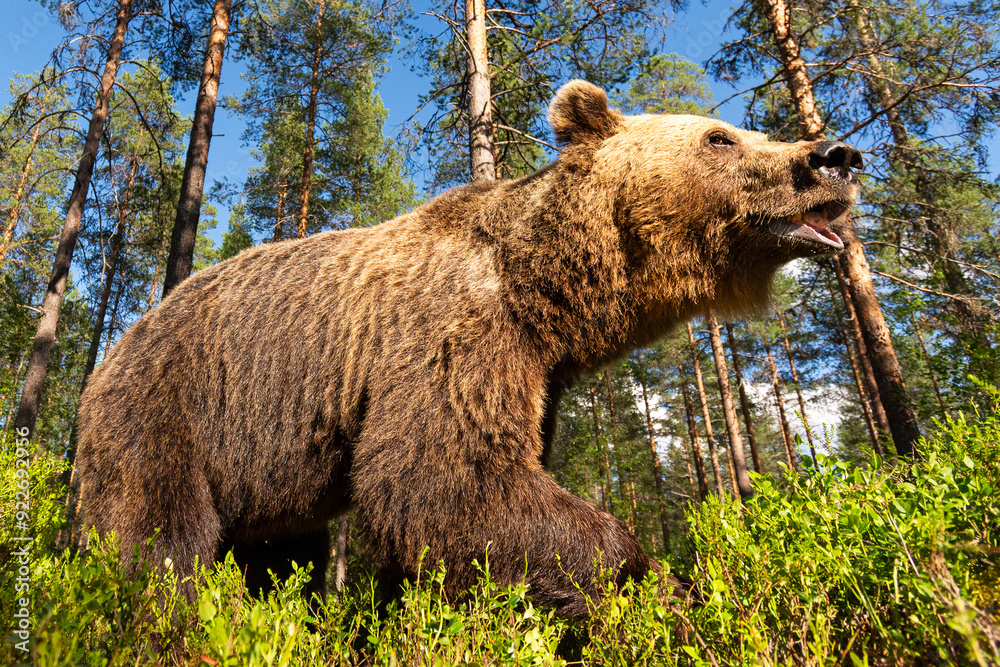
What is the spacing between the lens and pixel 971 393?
5.53 meters

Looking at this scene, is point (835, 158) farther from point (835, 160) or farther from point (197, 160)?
point (197, 160)

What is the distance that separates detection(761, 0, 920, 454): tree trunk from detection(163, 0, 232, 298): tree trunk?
9343 millimetres

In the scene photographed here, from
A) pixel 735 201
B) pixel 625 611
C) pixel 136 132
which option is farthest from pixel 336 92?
pixel 625 611

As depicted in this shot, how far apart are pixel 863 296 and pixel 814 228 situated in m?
6.12

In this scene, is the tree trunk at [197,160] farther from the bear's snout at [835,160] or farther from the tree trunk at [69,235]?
the bear's snout at [835,160]

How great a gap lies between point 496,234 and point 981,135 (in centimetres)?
1065

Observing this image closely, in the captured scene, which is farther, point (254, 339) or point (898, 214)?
point (898, 214)

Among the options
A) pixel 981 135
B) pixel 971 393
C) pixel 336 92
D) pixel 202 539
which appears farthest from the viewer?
pixel 336 92

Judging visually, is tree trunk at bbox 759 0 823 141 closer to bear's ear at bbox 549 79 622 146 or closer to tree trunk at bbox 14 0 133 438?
bear's ear at bbox 549 79 622 146

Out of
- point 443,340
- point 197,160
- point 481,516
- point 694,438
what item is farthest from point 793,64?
point 694,438

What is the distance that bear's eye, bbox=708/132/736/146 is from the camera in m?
3.37

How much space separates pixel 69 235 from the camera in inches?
Result: 461

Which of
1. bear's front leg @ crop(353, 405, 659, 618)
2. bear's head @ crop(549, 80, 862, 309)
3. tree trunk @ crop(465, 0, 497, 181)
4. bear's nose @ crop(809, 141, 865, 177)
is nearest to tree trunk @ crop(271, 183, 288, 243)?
tree trunk @ crop(465, 0, 497, 181)

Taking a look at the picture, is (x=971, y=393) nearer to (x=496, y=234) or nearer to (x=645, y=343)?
(x=645, y=343)
